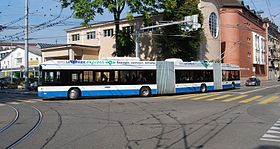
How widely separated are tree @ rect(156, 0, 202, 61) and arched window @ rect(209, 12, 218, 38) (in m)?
8.34

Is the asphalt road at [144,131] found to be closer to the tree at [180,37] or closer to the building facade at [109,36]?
the tree at [180,37]

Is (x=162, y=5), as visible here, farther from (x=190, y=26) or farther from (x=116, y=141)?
(x=116, y=141)

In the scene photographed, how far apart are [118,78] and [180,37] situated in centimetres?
2077

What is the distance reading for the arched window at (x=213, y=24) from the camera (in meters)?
54.6

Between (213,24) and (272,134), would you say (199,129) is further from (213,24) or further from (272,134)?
(213,24)

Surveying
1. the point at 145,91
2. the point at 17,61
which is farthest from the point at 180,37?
the point at 17,61

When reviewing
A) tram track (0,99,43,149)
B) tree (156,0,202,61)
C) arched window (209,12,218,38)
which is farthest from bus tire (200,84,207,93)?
arched window (209,12,218,38)

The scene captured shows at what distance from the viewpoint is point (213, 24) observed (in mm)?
55594

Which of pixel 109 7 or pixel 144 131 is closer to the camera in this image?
pixel 144 131

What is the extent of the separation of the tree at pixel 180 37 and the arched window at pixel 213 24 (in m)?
8.34

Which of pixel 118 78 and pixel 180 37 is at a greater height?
pixel 180 37

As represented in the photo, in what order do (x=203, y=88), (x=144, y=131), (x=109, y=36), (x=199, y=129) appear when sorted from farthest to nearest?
1. (x=109, y=36)
2. (x=203, y=88)
3. (x=199, y=129)
4. (x=144, y=131)

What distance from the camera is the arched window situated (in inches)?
2151

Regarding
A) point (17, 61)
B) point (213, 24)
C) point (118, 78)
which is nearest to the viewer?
point (118, 78)
